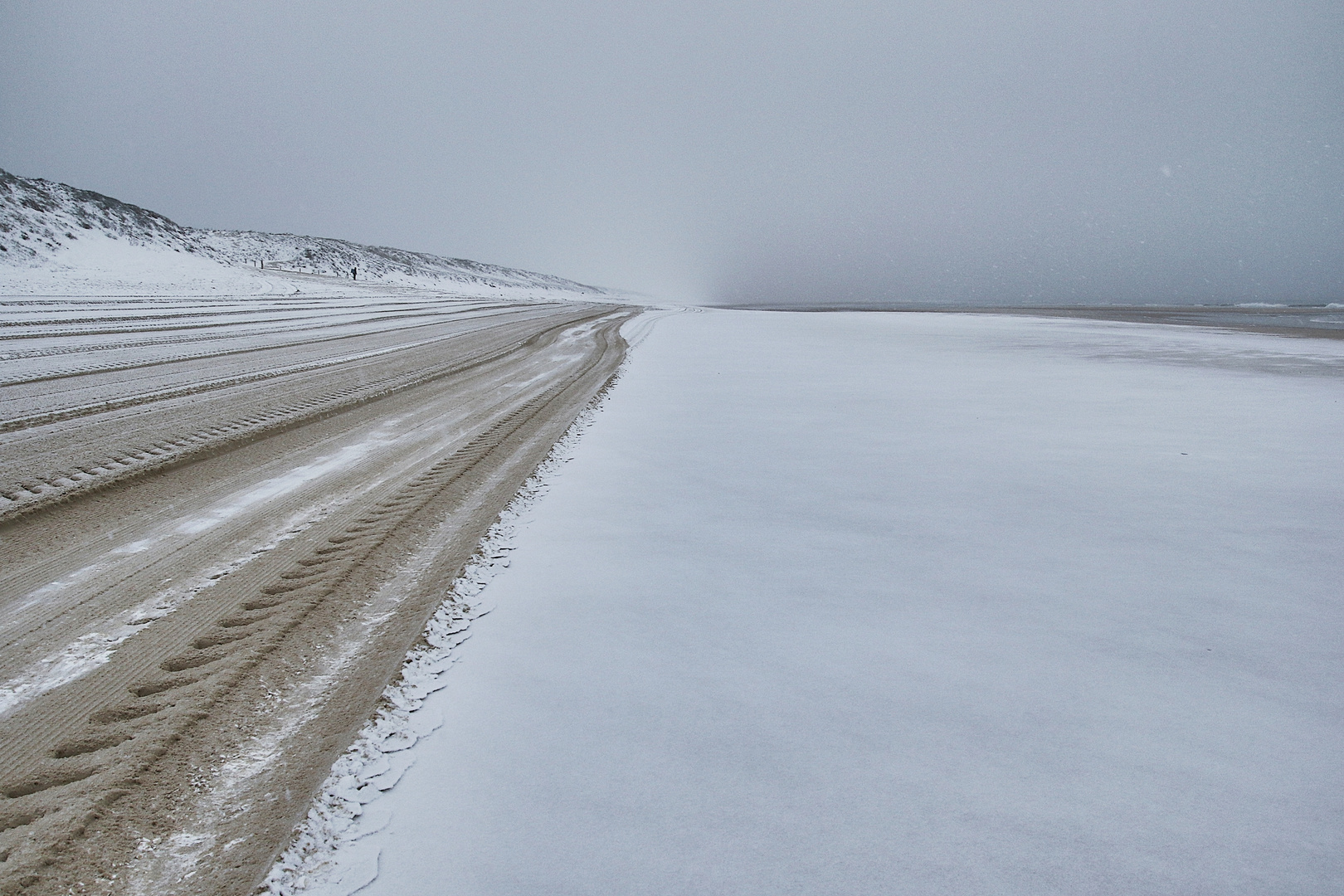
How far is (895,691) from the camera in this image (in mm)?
2092

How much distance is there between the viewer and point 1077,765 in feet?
5.70

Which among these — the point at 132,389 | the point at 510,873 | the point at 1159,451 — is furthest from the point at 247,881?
the point at 132,389

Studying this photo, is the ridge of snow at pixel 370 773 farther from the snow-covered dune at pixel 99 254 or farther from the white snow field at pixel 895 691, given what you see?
the snow-covered dune at pixel 99 254

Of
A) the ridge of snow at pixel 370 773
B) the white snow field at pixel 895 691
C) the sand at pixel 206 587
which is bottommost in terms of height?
the sand at pixel 206 587

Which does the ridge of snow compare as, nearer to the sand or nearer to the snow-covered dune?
the sand

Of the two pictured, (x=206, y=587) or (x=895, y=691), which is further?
(x=206, y=587)

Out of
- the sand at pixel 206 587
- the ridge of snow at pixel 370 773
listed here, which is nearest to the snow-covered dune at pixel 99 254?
the sand at pixel 206 587

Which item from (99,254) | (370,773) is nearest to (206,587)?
(370,773)

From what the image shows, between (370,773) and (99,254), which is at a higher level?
(99,254)

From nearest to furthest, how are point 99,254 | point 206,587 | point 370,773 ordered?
point 370,773 → point 206,587 → point 99,254

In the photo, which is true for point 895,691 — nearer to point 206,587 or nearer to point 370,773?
point 370,773

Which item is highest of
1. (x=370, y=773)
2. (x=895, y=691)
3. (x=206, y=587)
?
(x=895, y=691)

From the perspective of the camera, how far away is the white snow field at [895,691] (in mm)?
1486

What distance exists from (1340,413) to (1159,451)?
353 centimetres
